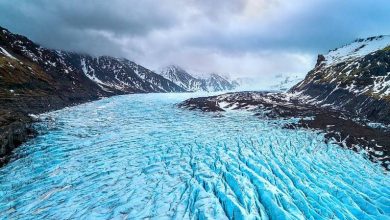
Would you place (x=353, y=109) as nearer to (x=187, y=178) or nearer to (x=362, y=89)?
(x=362, y=89)

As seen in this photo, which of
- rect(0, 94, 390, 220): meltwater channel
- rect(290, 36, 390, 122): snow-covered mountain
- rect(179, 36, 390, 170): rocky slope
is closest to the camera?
rect(0, 94, 390, 220): meltwater channel

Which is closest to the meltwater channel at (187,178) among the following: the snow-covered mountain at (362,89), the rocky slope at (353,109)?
the rocky slope at (353,109)

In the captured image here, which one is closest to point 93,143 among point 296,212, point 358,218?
point 296,212

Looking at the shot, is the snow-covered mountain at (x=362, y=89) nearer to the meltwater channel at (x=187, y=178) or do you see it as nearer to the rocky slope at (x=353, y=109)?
the rocky slope at (x=353, y=109)

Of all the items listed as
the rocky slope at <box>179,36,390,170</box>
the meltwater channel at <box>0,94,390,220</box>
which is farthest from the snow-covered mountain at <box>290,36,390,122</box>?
the meltwater channel at <box>0,94,390,220</box>

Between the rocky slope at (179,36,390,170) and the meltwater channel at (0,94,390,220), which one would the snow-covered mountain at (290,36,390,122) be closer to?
the rocky slope at (179,36,390,170)

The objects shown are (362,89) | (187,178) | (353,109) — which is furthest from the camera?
(362,89)

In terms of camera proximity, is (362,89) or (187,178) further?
(362,89)

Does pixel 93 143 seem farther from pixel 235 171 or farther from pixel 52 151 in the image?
pixel 235 171

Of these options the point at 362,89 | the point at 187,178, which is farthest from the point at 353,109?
the point at 187,178
